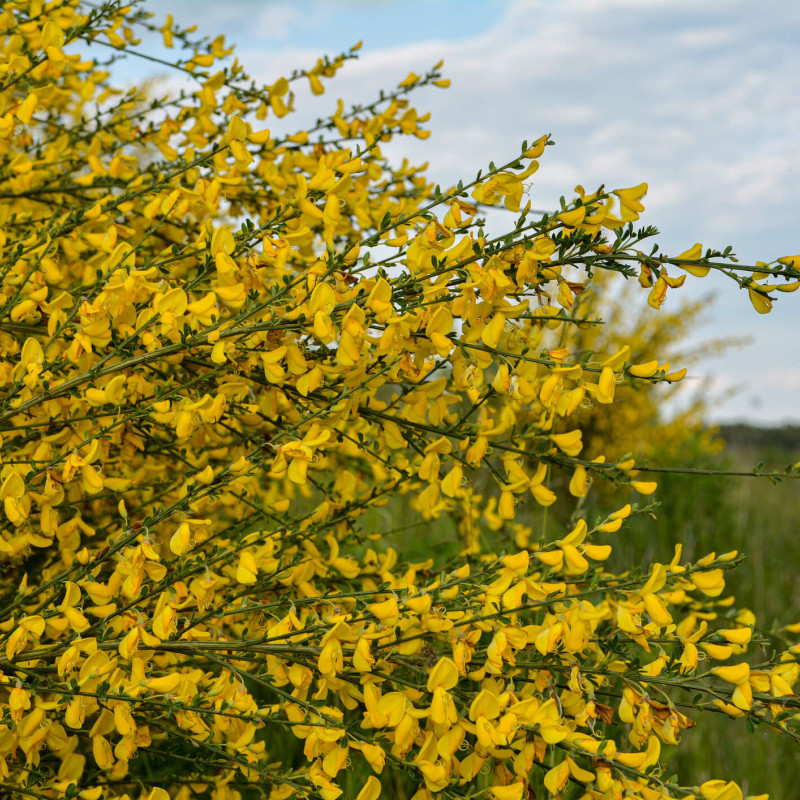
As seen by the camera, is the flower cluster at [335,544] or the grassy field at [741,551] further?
the grassy field at [741,551]

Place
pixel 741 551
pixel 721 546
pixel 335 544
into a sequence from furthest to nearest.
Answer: pixel 721 546, pixel 741 551, pixel 335 544

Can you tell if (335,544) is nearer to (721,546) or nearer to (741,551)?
(741,551)

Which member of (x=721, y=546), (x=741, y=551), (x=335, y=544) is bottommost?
(x=721, y=546)

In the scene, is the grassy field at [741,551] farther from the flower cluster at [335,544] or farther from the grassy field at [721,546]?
the flower cluster at [335,544]

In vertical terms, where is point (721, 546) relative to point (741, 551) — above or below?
below

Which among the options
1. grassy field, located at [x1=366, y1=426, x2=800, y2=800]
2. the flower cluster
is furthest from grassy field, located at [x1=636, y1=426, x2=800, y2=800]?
the flower cluster

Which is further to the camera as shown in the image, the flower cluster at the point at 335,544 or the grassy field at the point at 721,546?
the grassy field at the point at 721,546

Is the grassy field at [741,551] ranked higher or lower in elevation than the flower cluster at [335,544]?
lower

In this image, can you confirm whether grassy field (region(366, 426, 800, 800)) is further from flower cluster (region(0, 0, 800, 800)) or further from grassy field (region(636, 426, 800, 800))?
flower cluster (region(0, 0, 800, 800))

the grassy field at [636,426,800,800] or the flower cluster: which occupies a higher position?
the flower cluster

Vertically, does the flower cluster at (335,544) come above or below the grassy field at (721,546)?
above

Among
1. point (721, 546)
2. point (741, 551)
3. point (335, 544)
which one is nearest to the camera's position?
point (335, 544)

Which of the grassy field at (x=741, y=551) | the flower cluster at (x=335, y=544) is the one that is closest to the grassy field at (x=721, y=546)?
the grassy field at (x=741, y=551)

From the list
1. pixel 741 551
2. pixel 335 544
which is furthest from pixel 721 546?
pixel 335 544
